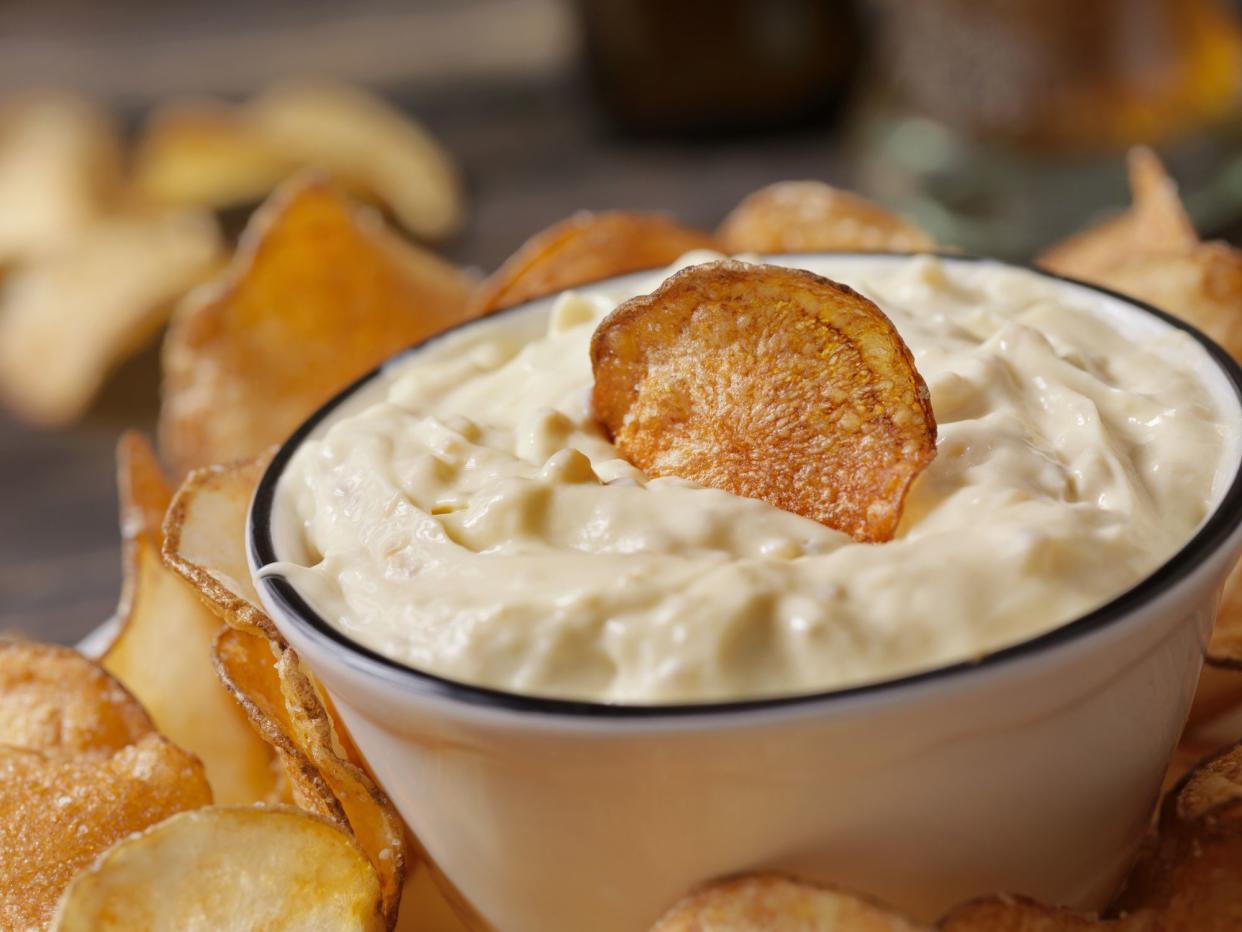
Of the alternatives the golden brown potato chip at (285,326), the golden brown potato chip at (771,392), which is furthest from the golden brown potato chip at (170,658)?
the golden brown potato chip at (771,392)

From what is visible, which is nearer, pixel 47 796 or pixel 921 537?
pixel 921 537

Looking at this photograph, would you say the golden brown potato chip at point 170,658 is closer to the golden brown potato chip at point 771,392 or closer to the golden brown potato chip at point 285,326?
the golden brown potato chip at point 285,326

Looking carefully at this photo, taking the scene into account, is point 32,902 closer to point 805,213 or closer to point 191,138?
point 805,213

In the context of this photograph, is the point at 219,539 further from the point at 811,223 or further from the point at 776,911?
the point at 811,223

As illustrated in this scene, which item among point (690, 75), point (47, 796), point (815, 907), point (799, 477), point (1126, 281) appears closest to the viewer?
point (815, 907)

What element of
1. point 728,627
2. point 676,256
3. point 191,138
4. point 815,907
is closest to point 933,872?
point 815,907

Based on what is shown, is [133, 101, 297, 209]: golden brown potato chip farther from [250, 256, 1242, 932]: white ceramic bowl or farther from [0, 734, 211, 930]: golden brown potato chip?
[250, 256, 1242, 932]: white ceramic bowl
